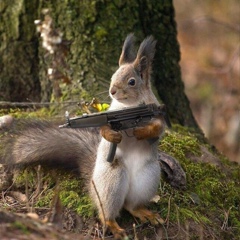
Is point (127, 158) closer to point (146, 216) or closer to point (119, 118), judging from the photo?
point (119, 118)

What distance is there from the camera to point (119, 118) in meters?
3.56

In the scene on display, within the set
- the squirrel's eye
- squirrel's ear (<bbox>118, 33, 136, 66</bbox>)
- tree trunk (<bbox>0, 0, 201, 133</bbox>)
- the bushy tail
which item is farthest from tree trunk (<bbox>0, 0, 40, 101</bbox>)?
the squirrel's eye

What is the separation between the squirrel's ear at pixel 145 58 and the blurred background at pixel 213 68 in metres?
5.14

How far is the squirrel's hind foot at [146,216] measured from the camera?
3785 millimetres

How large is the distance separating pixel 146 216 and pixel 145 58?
847 millimetres

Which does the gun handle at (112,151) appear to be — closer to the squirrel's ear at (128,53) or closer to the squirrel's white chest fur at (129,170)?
the squirrel's white chest fur at (129,170)

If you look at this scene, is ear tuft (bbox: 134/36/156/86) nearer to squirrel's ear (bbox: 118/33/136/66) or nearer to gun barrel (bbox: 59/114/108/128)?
squirrel's ear (bbox: 118/33/136/66)

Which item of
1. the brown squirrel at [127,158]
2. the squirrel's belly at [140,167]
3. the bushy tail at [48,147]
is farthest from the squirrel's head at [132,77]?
the bushy tail at [48,147]

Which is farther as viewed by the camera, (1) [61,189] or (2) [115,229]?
(1) [61,189]

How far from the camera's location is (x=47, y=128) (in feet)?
13.5

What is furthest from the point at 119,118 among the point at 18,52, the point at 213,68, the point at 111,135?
the point at 213,68

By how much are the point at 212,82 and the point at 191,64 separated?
0.69 metres

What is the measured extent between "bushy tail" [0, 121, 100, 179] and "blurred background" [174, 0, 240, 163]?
5045 millimetres

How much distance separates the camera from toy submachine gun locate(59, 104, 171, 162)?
11.6 ft
